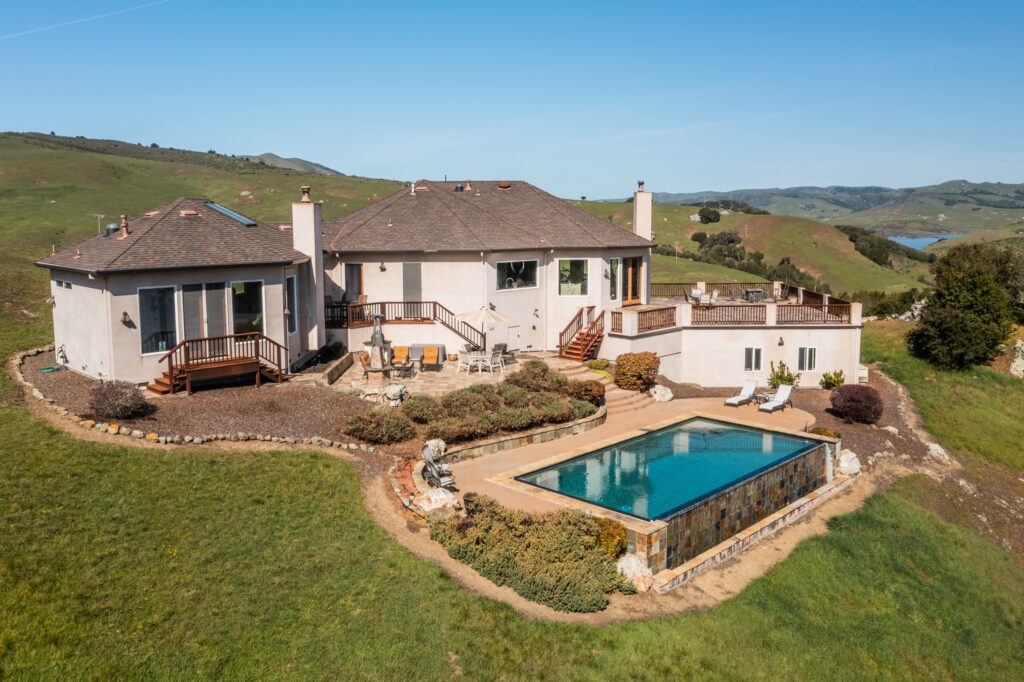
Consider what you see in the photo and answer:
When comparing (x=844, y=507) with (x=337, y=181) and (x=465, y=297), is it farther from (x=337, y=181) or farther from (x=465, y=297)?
(x=337, y=181)

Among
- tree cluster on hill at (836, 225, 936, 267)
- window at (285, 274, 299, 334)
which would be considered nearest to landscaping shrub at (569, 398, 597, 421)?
window at (285, 274, 299, 334)

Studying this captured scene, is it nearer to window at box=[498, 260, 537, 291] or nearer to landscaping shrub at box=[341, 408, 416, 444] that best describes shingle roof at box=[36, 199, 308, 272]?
landscaping shrub at box=[341, 408, 416, 444]

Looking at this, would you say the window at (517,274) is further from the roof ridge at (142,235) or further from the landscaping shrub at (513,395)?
the roof ridge at (142,235)

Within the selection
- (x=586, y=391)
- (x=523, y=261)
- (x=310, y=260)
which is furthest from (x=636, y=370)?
(x=310, y=260)

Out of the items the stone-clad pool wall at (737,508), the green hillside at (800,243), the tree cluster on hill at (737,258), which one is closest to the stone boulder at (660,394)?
the stone-clad pool wall at (737,508)

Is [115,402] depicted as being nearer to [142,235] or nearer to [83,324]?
[83,324]

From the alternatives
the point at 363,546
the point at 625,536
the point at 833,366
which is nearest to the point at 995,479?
the point at 833,366

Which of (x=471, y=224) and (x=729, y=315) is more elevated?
(x=471, y=224)
